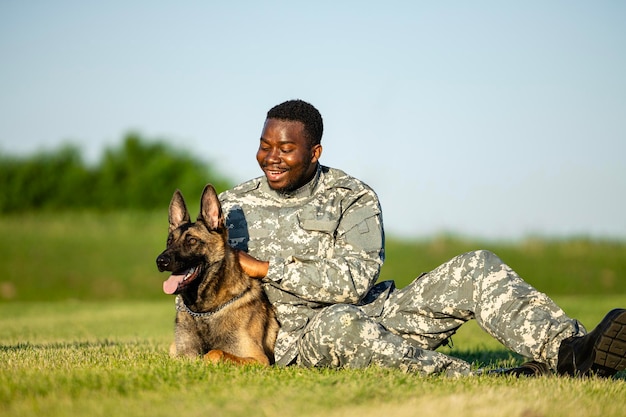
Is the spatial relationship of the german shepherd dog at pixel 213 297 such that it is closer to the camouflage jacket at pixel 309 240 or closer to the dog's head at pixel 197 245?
the dog's head at pixel 197 245

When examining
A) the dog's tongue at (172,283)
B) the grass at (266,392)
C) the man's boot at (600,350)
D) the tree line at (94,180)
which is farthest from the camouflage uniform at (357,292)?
the tree line at (94,180)

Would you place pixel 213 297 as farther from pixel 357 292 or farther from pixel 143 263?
pixel 143 263

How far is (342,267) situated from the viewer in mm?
6184

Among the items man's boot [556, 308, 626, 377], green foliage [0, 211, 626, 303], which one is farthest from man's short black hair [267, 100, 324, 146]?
green foliage [0, 211, 626, 303]

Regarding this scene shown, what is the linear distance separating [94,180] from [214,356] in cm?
5857

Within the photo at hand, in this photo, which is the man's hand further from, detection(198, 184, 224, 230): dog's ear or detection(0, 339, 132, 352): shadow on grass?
detection(0, 339, 132, 352): shadow on grass

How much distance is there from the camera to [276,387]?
4.85m

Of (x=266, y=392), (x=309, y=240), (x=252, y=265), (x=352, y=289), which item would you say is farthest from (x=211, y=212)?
(x=266, y=392)

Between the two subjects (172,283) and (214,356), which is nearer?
(214,356)

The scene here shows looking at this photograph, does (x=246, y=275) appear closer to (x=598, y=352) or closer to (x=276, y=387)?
(x=276, y=387)

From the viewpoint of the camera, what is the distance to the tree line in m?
59.0

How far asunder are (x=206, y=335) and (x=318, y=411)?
2.15 m

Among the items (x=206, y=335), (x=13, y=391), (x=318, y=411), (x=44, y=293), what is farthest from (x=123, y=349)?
(x=44, y=293)

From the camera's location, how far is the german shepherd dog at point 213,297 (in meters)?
6.12
